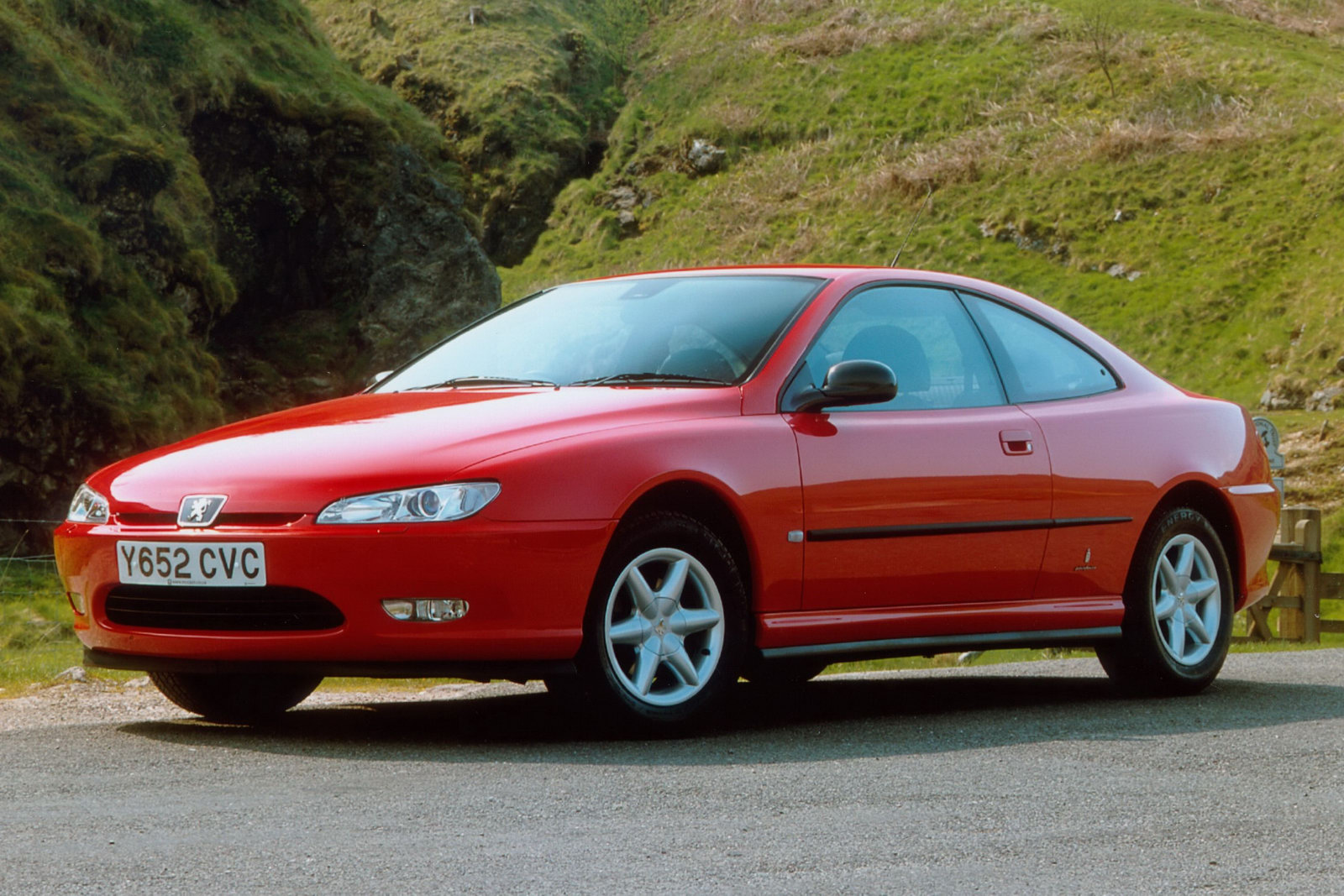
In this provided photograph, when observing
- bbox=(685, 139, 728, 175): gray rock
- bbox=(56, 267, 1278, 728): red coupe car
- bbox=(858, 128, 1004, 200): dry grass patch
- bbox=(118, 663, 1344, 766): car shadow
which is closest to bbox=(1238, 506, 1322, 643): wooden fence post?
bbox=(118, 663, 1344, 766): car shadow

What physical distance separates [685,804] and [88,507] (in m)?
2.41

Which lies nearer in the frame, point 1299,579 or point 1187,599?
point 1187,599

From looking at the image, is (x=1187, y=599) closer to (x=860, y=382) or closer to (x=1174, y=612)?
(x=1174, y=612)

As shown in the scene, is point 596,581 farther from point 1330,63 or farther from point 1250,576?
point 1330,63

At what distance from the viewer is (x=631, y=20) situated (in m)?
80.3

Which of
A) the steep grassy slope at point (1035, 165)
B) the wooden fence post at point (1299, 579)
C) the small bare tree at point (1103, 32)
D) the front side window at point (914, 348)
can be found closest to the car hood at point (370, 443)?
the front side window at point (914, 348)

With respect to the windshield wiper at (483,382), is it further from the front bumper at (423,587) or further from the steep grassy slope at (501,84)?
the steep grassy slope at (501,84)

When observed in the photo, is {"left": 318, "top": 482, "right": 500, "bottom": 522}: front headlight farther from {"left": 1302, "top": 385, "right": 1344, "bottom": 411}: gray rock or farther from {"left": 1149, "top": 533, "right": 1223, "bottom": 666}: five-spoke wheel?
{"left": 1302, "top": 385, "right": 1344, "bottom": 411}: gray rock

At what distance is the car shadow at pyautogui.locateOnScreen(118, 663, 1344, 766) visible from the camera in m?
5.38

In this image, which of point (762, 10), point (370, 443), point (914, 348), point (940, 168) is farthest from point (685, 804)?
point (762, 10)

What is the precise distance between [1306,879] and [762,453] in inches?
96.4

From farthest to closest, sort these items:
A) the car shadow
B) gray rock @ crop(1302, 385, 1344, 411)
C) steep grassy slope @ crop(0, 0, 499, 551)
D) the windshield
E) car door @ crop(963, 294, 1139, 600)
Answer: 1. gray rock @ crop(1302, 385, 1344, 411)
2. steep grassy slope @ crop(0, 0, 499, 551)
3. car door @ crop(963, 294, 1139, 600)
4. the windshield
5. the car shadow

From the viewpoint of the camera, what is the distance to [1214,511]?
7527mm

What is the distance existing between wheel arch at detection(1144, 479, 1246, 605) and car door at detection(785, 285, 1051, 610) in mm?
835
